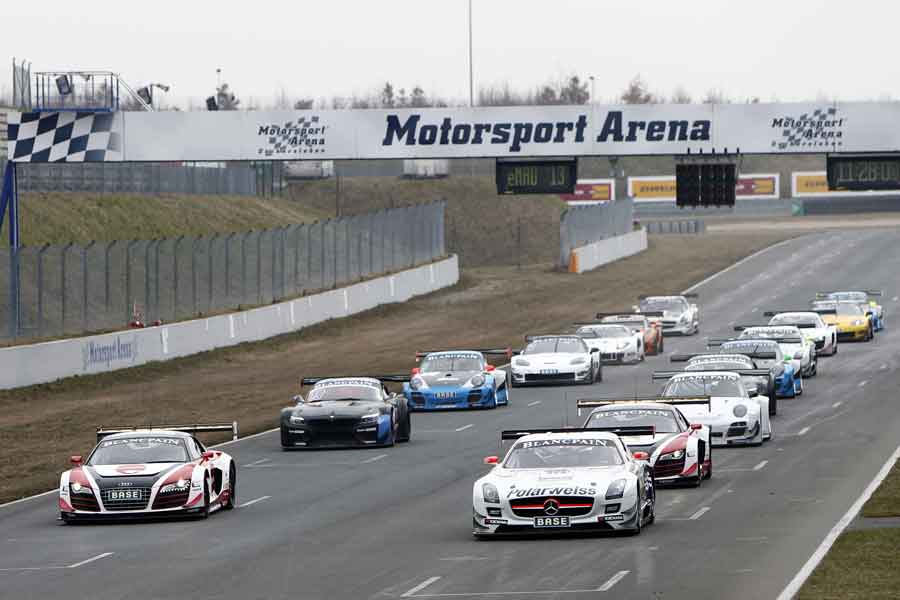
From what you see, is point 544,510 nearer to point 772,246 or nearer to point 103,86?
point 103,86

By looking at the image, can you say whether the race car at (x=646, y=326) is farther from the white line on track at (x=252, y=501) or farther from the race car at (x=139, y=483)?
the race car at (x=139, y=483)

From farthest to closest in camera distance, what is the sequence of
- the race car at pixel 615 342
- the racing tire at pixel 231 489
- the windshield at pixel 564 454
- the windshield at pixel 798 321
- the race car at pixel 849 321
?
Answer: the race car at pixel 849 321 → the windshield at pixel 798 321 → the race car at pixel 615 342 → the racing tire at pixel 231 489 → the windshield at pixel 564 454

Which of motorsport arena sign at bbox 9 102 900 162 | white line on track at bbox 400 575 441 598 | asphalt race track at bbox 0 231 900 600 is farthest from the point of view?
motorsport arena sign at bbox 9 102 900 162

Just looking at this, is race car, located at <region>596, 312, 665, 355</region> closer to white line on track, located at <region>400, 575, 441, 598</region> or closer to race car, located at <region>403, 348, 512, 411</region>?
race car, located at <region>403, 348, 512, 411</region>

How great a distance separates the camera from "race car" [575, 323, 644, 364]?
152 ft

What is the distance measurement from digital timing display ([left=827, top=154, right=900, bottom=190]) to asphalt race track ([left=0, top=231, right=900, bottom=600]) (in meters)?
8.92

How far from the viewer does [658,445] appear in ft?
71.4

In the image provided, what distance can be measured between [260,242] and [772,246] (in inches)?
1757

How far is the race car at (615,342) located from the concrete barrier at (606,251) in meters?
33.7

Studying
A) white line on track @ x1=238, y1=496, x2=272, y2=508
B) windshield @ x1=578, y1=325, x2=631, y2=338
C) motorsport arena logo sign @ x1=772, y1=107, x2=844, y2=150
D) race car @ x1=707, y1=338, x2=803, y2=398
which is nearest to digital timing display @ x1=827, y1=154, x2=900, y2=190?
motorsport arena logo sign @ x1=772, y1=107, x2=844, y2=150

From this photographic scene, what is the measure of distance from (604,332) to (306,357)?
8.77 m

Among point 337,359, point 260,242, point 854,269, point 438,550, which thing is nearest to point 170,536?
point 438,550

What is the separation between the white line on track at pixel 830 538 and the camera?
44.5 ft

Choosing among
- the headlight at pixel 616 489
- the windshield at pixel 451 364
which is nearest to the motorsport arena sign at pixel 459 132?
the windshield at pixel 451 364
